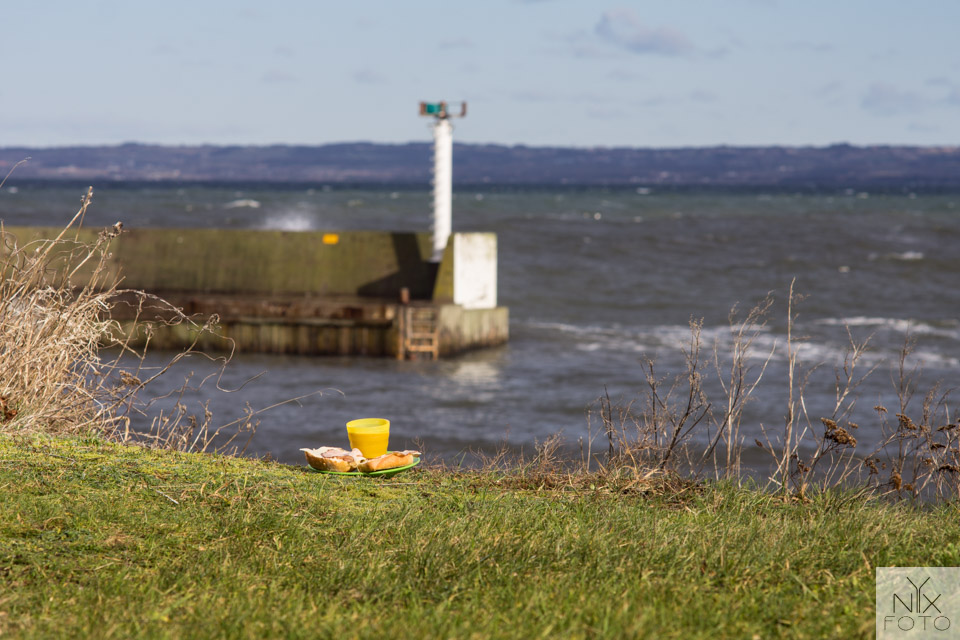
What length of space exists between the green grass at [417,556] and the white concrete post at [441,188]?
43.7 ft

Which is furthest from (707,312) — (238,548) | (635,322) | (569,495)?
(238,548)

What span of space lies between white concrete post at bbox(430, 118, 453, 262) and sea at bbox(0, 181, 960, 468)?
2352 mm

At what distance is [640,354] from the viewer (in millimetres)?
18422

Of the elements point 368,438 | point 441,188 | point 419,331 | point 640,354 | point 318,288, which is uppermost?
point 441,188

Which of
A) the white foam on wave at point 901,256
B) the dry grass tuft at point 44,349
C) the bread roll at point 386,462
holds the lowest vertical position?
the white foam on wave at point 901,256

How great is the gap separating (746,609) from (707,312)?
22.0 meters

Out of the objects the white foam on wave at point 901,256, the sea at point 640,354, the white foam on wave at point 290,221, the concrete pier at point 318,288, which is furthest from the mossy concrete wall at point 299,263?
the white foam on wave at point 290,221

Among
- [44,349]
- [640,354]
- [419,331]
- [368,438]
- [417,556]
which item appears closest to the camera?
[417,556]

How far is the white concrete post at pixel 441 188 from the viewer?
18.2 m

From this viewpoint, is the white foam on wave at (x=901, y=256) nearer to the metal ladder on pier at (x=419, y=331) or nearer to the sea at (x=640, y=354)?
the sea at (x=640, y=354)

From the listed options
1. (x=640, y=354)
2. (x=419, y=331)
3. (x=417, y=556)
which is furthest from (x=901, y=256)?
(x=417, y=556)

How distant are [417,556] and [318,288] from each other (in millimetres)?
14872

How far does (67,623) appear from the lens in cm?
312

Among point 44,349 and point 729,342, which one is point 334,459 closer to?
point 44,349
